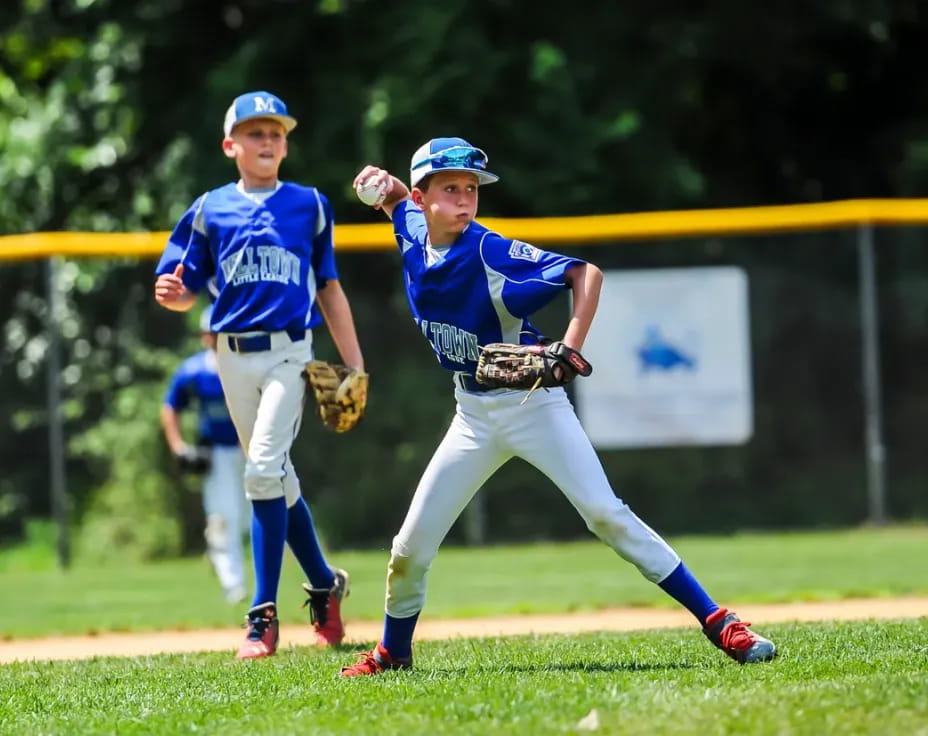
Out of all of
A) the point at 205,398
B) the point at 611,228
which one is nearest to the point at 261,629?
the point at 205,398

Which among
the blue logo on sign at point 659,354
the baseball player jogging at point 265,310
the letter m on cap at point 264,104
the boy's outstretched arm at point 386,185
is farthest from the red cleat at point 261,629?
the blue logo on sign at point 659,354

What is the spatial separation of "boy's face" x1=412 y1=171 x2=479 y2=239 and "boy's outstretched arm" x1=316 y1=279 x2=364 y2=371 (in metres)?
1.15

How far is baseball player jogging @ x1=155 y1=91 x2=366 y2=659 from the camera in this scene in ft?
19.6

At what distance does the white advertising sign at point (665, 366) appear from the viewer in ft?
38.1

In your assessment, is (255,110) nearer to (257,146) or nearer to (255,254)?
(257,146)

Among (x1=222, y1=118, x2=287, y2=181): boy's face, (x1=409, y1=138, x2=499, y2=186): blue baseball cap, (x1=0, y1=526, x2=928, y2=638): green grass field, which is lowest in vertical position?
(x1=0, y1=526, x2=928, y2=638): green grass field

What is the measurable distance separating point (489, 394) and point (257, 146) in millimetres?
1653

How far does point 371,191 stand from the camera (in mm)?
5523

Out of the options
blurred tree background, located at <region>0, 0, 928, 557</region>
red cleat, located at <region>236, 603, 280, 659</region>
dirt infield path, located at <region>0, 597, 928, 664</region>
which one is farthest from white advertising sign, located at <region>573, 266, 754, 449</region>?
red cleat, located at <region>236, 603, 280, 659</region>

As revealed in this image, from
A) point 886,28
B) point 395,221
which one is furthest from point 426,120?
point 395,221

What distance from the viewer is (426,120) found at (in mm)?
12773

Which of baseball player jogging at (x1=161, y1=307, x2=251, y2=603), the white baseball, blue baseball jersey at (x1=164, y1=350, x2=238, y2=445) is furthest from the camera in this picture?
blue baseball jersey at (x1=164, y1=350, x2=238, y2=445)

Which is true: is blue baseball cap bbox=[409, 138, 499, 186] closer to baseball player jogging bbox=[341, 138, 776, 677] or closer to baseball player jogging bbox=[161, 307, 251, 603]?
baseball player jogging bbox=[341, 138, 776, 677]

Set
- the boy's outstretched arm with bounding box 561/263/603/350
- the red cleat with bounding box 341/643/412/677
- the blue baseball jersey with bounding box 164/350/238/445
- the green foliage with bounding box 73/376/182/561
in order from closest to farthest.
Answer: the boy's outstretched arm with bounding box 561/263/603/350 → the red cleat with bounding box 341/643/412/677 → the blue baseball jersey with bounding box 164/350/238/445 → the green foliage with bounding box 73/376/182/561
